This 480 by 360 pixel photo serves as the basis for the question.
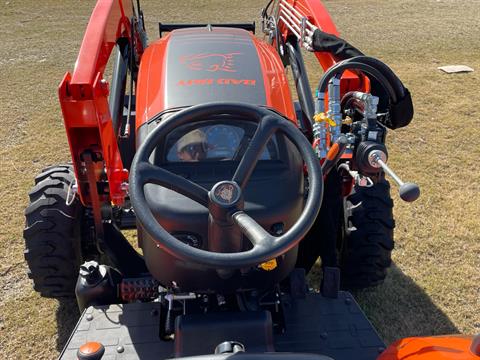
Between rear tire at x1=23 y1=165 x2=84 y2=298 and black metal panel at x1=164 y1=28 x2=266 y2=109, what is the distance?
2.77ft

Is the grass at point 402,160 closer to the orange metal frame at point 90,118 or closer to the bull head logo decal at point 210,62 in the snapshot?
the orange metal frame at point 90,118

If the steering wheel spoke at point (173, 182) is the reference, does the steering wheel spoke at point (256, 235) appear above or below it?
below

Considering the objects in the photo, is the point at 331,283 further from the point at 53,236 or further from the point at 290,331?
the point at 53,236

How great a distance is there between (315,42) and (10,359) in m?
2.54

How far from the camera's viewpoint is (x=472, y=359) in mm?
1581

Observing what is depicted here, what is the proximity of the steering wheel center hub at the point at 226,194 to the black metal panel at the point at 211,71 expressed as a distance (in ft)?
3.08

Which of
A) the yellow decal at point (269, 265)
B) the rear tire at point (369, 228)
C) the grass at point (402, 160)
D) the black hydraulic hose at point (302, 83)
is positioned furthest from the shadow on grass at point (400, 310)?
the yellow decal at point (269, 265)

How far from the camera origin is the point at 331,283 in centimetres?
249

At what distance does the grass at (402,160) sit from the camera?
10.2ft

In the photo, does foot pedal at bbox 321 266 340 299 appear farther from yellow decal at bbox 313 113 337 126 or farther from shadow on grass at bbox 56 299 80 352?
shadow on grass at bbox 56 299 80 352

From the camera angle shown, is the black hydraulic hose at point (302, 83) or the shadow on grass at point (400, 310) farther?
the black hydraulic hose at point (302, 83)

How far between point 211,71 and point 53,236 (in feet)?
4.03

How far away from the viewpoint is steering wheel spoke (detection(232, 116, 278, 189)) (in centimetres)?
175

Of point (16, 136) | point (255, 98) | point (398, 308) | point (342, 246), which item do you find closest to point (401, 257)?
point (398, 308)
